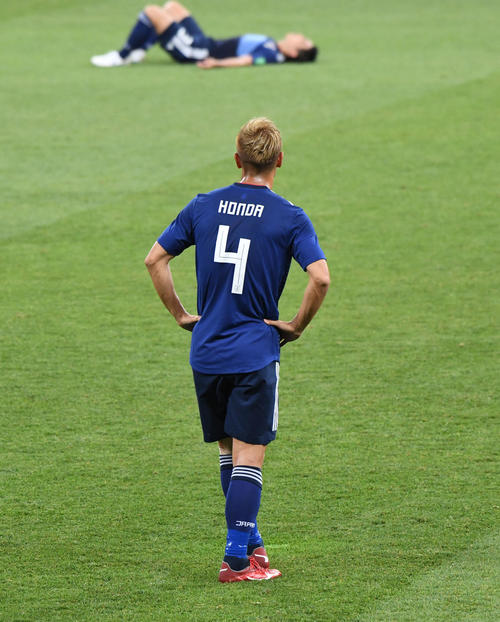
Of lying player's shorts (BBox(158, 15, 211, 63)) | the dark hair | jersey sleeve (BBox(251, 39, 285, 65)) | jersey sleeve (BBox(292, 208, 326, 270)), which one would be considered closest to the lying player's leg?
lying player's shorts (BBox(158, 15, 211, 63))

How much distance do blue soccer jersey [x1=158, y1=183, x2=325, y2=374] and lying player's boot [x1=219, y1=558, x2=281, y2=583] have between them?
70 centimetres

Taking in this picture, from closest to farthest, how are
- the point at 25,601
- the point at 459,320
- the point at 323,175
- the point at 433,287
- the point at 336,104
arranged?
the point at 25,601 < the point at 459,320 < the point at 433,287 < the point at 323,175 < the point at 336,104

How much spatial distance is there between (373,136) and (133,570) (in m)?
8.67

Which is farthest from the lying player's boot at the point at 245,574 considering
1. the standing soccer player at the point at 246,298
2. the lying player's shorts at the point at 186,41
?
the lying player's shorts at the point at 186,41

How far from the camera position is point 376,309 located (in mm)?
7613

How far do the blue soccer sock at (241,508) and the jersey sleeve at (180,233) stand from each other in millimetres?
815

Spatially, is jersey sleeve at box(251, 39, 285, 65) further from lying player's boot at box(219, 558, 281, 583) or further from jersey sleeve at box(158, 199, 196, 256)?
lying player's boot at box(219, 558, 281, 583)

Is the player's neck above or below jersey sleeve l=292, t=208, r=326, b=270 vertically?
above

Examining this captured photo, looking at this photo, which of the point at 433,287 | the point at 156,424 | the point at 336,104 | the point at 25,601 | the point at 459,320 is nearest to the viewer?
the point at 25,601

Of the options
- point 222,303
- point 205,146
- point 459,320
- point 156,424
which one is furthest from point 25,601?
point 205,146

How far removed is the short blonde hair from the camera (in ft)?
12.5

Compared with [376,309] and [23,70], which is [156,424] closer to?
[376,309]

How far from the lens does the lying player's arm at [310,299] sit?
12.5ft

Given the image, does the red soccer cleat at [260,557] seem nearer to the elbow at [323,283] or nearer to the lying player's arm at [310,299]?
the lying player's arm at [310,299]
